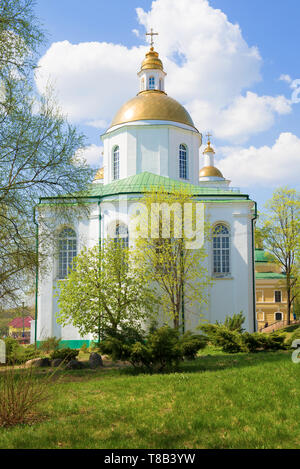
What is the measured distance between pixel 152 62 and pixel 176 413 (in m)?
28.5

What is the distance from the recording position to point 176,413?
6.86m

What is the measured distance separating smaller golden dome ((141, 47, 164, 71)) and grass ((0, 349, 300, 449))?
25681 millimetres

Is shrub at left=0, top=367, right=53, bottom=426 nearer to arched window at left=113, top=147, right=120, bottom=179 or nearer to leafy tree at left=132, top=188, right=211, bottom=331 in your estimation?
leafy tree at left=132, top=188, right=211, bottom=331

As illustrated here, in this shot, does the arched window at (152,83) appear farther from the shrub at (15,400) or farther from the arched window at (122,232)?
the shrub at (15,400)

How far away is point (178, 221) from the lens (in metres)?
21.6

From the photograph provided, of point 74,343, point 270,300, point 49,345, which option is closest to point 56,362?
point 49,345

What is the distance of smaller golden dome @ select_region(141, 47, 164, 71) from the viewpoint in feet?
101

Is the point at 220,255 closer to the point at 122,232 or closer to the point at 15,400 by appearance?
the point at 122,232

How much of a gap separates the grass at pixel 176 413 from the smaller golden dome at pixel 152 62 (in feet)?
84.3

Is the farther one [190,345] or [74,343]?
[74,343]

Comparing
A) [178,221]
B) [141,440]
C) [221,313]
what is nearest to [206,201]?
[178,221]

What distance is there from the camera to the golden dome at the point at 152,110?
27.9m

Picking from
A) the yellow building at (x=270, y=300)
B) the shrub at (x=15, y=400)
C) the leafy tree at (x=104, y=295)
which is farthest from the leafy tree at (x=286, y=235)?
the shrub at (x=15, y=400)

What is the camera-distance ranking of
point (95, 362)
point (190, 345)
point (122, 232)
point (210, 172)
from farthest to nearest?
point (210, 172)
point (122, 232)
point (95, 362)
point (190, 345)
